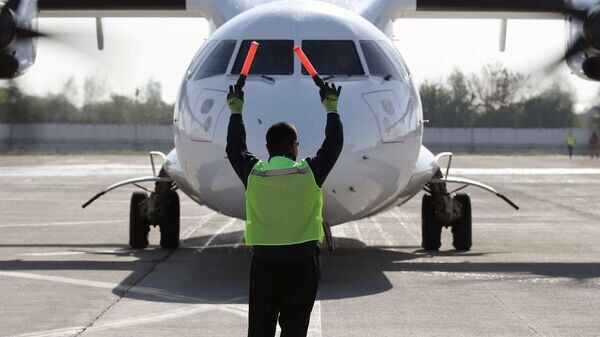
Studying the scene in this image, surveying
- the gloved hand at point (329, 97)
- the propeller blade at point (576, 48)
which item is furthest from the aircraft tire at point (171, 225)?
the gloved hand at point (329, 97)

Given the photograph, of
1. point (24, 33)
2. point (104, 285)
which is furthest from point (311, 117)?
point (24, 33)

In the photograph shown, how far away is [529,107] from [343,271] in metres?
70.9

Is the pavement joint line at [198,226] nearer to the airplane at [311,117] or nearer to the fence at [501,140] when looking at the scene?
the airplane at [311,117]

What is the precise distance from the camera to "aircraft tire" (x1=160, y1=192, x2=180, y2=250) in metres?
15.8

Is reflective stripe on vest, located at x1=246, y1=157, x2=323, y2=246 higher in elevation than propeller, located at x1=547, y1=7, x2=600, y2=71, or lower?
lower

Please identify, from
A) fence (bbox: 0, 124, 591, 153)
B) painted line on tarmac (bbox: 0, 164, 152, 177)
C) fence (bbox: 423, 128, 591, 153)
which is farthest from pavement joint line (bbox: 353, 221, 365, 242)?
fence (bbox: 423, 128, 591, 153)

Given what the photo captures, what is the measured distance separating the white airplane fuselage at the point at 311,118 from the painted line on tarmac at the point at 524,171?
29.5 meters

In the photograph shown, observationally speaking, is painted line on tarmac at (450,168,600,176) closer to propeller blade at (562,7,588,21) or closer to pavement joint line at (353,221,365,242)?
pavement joint line at (353,221,365,242)

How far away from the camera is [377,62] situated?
518 inches

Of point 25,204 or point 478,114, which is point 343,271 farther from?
point 478,114

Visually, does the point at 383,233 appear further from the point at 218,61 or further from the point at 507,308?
the point at 507,308

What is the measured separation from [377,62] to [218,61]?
1692mm

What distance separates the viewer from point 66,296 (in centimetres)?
1149

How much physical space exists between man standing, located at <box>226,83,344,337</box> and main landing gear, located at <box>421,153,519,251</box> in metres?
8.63
